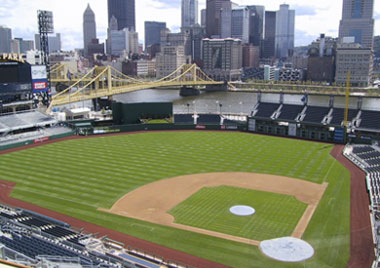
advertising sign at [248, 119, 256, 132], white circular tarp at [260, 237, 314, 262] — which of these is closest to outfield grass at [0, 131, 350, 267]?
white circular tarp at [260, 237, 314, 262]

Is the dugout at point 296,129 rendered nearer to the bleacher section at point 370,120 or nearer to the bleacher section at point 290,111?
the bleacher section at point 290,111

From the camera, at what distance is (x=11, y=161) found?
48688mm

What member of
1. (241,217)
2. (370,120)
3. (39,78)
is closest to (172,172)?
(241,217)

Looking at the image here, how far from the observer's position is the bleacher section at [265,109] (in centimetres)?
6556

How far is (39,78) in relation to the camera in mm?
69812

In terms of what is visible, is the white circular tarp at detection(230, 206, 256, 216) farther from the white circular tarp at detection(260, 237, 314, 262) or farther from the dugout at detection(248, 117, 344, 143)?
the dugout at detection(248, 117, 344, 143)

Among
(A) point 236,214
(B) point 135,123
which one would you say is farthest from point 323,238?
(B) point 135,123

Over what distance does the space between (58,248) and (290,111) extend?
4914 cm

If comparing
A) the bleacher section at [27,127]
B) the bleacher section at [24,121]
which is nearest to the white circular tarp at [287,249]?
the bleacher section at [27,127]

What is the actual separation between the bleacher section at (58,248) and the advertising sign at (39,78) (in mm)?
45044

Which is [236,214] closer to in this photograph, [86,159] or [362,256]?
[362,256]

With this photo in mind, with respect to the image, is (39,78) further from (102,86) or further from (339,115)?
(102,86)

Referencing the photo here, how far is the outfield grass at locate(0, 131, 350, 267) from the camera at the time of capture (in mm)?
26477

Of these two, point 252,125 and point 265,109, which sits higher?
point 265,109
